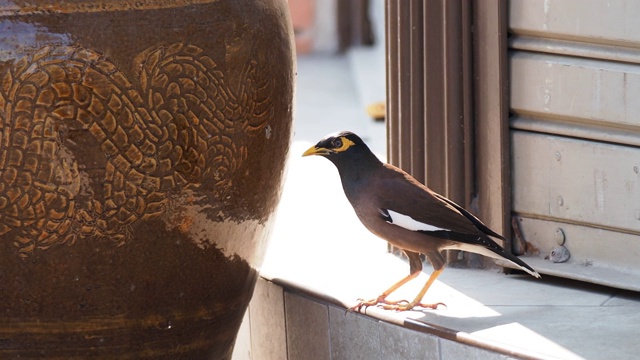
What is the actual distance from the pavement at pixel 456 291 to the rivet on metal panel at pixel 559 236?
110 millimetres

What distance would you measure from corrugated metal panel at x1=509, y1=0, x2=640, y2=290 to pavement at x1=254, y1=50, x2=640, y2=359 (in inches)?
4.7

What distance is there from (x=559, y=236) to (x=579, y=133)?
1.04 feet

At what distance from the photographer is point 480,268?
12.3 feet

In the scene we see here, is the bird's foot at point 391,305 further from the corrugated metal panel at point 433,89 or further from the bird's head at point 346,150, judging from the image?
the corrugated metal panel at point 433,89

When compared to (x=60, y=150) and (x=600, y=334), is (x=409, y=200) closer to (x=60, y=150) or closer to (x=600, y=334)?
(x=600, y=334)

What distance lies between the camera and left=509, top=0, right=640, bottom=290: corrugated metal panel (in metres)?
3.33

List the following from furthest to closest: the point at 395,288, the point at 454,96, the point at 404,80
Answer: the point at 404,80 → the point at 454,96 → the point at 395,288

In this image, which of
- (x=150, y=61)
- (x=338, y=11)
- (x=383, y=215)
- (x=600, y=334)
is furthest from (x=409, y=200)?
(x=338, y=11)

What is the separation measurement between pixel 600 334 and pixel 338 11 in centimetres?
667

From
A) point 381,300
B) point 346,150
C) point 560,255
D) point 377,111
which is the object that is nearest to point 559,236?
point 560,255

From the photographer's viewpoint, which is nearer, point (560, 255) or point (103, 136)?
point (103, 136)

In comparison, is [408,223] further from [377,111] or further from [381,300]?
[377,111]

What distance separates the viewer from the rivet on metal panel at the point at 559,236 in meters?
3.58

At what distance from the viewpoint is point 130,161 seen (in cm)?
272
